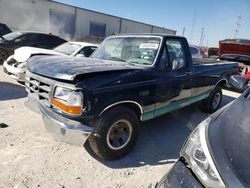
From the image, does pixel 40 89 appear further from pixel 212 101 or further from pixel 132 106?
pixel 212 101

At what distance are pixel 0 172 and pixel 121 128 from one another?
5.38 feet

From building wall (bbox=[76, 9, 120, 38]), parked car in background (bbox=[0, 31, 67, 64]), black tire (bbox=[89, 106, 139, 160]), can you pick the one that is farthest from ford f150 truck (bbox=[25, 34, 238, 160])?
building wall (bbox=[76, 9, 120, 38])

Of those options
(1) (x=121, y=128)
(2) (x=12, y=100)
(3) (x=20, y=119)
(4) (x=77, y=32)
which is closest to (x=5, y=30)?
(2) (x=12, y=100)

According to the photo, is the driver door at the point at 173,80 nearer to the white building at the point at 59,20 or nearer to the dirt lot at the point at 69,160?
the dirt lot at the point at 69,160

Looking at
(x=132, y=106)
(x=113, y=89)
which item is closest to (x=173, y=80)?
(x=132, y=106)

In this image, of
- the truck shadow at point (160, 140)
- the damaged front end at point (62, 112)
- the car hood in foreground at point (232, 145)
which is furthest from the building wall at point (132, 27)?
the car hood in foreground at point (232, 145)

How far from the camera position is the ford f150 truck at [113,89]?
9.35 feet

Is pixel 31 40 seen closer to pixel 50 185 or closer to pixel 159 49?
pixel 159 49

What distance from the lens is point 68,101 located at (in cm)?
282

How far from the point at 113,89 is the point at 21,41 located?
811cm

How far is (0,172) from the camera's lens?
2900 mm

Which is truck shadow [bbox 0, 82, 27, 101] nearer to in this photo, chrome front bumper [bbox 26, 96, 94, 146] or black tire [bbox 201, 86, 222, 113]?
chrome front bumper [bbox 26, 96, 94, 146]

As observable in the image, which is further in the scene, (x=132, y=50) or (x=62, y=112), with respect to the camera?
(x=132, y=50)

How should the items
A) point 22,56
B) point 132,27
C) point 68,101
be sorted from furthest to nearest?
1. point 132,27
2. point 22,56
3. point 68,101
